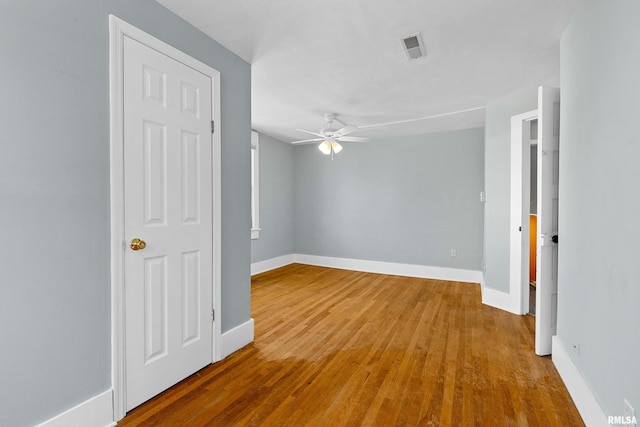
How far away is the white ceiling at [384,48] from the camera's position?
198 cm

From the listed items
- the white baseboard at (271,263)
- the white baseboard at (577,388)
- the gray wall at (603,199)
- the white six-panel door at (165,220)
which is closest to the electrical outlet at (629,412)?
the gray wall at (603,199)

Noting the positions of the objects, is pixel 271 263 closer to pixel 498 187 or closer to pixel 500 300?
pixel 500 300

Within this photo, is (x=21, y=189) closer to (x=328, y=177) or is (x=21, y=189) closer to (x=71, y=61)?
(x=71, y=61)

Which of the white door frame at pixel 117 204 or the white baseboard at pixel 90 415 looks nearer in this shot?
the white baseboard at pixel 90 415

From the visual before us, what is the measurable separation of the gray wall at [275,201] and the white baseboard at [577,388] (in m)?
4.33

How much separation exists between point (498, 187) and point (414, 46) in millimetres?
2184

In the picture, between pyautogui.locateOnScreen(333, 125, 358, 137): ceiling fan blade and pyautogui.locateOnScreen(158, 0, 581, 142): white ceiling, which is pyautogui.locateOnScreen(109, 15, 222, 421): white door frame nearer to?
pyautogui.locateOnScreen(158, 0, 581, 142): white ceiling

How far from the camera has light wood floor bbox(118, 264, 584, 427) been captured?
174 centimetres

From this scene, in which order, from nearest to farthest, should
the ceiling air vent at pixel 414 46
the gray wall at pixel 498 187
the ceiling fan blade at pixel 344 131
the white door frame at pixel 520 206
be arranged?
the ceiling air vent at pixel 414 46 → the white door frame at pixel 520 206 → the gray wall at pixel 498 187 → the ceiling fan blade at pixel 344 131

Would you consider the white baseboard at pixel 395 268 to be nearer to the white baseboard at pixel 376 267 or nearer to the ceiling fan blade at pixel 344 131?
the white baseboard at pixel 376 267

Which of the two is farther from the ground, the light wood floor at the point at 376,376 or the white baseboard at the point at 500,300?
the white baseboard at the point at 500,300

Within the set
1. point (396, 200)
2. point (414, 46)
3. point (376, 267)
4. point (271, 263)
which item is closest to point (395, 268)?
point (376, 267)

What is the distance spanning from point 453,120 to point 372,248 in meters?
2.62

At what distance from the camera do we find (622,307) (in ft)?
4.32
